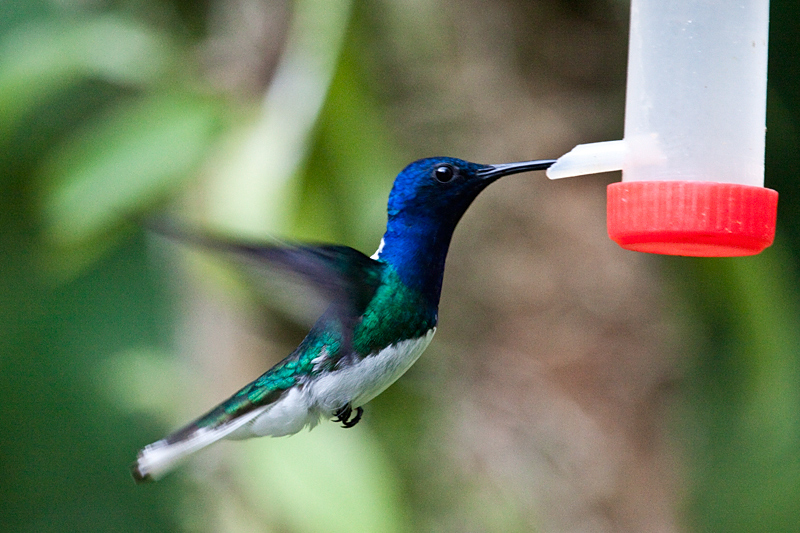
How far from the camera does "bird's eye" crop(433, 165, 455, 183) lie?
4.55 feet

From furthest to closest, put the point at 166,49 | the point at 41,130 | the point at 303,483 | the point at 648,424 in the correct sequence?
1. the point at 648,424
2. the point at 41,130
3. the point at 166,49
4. the point at 303,483

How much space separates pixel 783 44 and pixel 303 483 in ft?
6.52

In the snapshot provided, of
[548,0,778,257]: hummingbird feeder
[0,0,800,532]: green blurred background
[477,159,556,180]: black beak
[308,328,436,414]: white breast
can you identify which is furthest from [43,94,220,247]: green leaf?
[548,0,778,257]: hummingbird feeder

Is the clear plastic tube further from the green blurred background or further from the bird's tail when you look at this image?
the green blurred background

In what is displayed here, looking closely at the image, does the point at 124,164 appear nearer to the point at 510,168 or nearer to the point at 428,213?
the point at 428,213

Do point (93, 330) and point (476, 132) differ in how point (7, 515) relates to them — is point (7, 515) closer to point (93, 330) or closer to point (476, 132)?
point (93, 330)

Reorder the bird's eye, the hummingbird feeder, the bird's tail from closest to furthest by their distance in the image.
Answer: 1. the hummingbird feeder
2. the bird's tail
3. the bird's eye

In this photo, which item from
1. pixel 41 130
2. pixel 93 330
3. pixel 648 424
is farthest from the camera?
pixel 93 330

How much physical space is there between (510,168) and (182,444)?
0.67 meters

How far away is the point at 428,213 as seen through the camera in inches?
55.8

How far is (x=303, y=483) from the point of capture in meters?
1.91

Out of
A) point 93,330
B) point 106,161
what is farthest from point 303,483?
point 93,330

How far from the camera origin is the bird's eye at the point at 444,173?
1.39 metres

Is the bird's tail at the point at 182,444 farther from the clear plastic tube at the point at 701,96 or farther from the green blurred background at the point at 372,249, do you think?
the clear plastic tube at the point at 701,96
